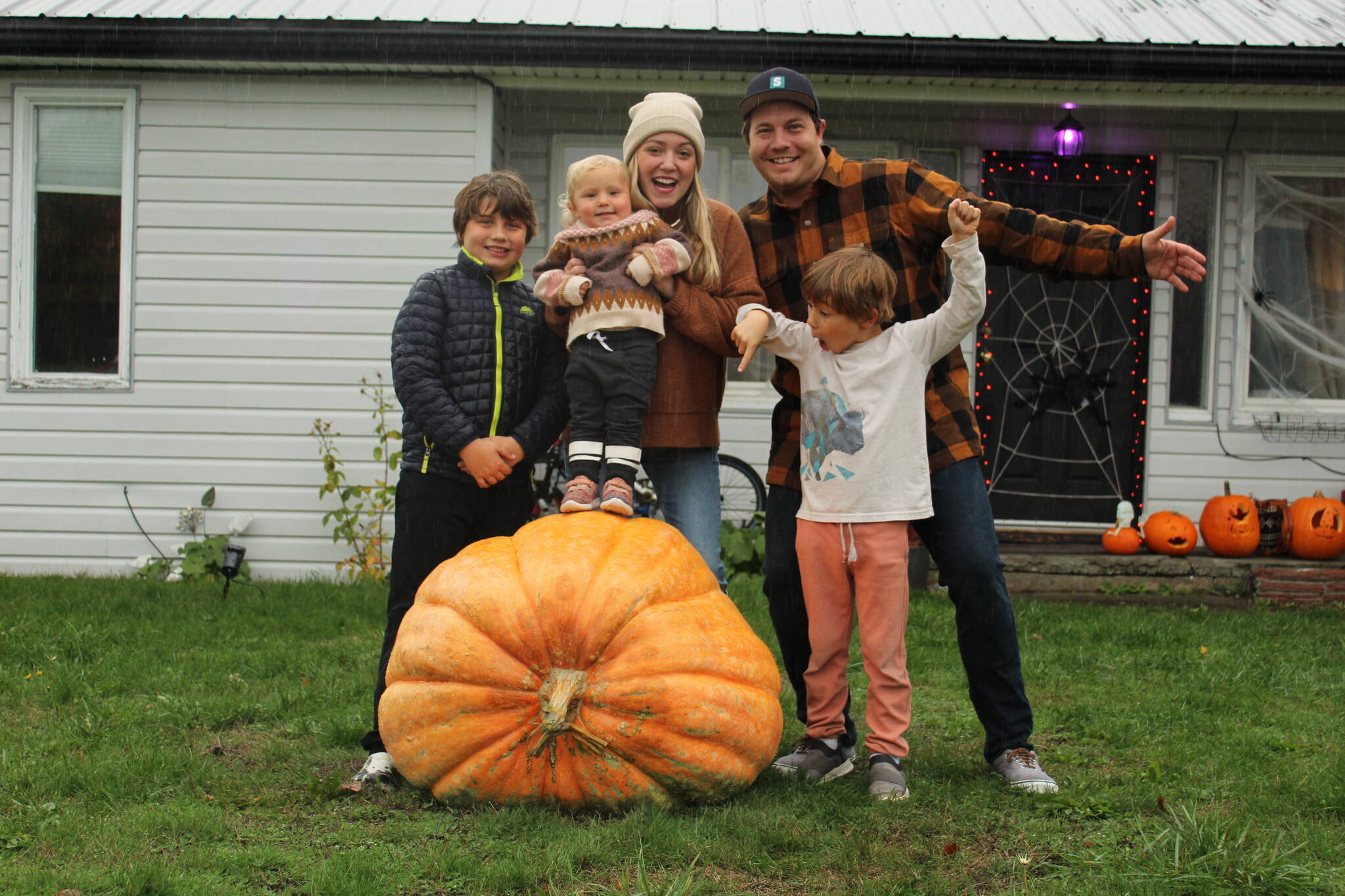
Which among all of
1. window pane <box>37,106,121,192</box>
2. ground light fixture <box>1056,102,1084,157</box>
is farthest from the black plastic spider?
window pane <box>37,106,121,192</box>

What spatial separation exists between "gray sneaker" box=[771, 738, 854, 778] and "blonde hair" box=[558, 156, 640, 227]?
64.4 inches

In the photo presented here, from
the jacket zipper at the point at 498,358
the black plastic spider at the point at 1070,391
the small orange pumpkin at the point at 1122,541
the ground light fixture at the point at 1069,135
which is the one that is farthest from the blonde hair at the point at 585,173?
the black plastic spider at the point at 1070,391

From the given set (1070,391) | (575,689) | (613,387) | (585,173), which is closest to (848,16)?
(1070,391)

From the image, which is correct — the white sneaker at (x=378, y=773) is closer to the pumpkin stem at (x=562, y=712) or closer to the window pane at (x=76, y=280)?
the pumpkin stem at (x=562, y=712)

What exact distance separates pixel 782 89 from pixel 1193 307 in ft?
19.9

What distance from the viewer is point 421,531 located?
10.3ft

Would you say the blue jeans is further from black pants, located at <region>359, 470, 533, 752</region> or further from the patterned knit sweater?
black pants, located at <region>359, 470, 533, 752</region>

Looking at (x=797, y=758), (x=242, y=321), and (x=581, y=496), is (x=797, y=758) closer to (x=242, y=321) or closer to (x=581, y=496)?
(x=581, y=496)

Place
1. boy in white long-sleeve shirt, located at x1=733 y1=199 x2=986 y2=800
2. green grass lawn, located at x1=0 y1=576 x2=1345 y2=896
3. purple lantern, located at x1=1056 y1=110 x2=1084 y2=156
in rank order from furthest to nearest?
purple lantern, located at x1=1056 y1=110 x2=1084 y2=156 < boy in white long-sleeve shirt, located at x1=733 y1=199 x2=986 y2=800 < green grass lawn, located at x1=0 y1=576 x2=1345 y2=896

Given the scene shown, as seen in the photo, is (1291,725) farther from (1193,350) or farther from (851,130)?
(851,130)

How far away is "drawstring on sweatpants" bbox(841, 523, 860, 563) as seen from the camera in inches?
115

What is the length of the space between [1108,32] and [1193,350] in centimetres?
246

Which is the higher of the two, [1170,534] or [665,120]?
[665,120]

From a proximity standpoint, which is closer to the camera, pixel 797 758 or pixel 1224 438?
pixel 797 758
